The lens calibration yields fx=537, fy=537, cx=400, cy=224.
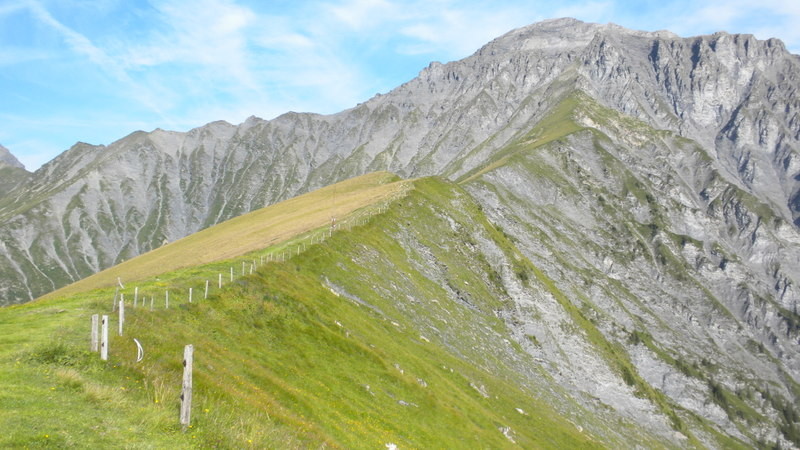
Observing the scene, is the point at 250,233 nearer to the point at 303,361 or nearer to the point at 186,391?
the point at 303,361

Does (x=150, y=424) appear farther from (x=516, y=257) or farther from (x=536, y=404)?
(x=516, y=257)

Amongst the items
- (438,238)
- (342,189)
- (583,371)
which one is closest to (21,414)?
(438,238)

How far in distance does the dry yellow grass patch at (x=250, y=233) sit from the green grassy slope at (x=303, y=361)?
402 inches

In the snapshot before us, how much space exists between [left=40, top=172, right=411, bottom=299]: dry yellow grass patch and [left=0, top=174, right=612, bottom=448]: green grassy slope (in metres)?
10.2

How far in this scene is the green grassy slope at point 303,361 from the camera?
56.3 ft

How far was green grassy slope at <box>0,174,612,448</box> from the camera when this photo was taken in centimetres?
1717

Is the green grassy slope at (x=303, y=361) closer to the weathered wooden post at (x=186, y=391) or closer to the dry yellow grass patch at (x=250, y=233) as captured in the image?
the weathered wooden post at (x=186, y=391)

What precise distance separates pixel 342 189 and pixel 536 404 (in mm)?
83901

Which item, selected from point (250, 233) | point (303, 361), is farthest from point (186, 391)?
point (250, 233)

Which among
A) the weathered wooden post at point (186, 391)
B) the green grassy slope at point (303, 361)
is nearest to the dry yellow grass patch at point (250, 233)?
the green grassy slope at point (303, 361)

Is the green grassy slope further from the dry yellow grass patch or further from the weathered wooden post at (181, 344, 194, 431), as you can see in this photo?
the dry yellow grass patch

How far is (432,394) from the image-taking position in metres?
42.7

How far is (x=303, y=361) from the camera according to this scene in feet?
112

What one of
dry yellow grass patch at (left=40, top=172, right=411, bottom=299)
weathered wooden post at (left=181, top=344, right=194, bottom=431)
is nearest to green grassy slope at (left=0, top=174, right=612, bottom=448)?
weathered wooden post at (left=181, top=344, right=194, bottom=431)
